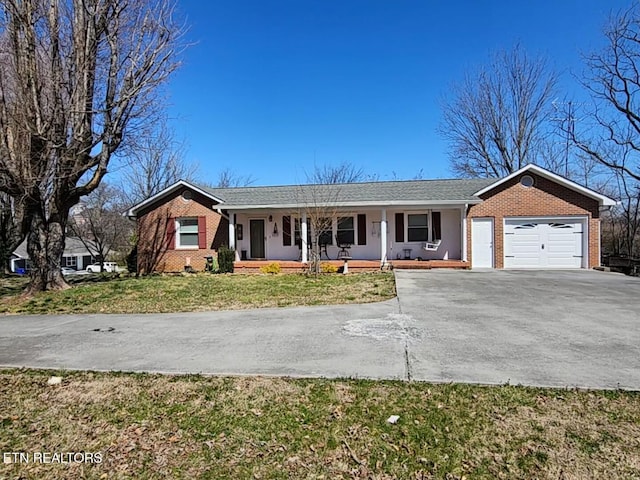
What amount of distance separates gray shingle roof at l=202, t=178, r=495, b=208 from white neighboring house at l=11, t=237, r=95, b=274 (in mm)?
24184

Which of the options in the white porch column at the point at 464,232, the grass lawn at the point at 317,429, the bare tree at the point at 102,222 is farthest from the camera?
the bare tree at the point at 102,222

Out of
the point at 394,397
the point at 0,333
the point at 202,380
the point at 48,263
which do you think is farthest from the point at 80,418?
the point at 48,263

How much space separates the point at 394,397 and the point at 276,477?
146 centimetres

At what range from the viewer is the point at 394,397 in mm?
3713

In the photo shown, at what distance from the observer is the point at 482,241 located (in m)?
16.5

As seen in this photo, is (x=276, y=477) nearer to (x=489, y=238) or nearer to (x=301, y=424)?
(x=301, y=424)

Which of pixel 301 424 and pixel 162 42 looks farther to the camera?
pixel 162 42

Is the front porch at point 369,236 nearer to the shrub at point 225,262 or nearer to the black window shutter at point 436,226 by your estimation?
the black window shutter at point 436,226

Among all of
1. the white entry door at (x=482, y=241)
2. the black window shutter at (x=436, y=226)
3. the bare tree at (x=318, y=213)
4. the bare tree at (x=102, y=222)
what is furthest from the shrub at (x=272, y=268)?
the bare tree at (x=102, y=222)

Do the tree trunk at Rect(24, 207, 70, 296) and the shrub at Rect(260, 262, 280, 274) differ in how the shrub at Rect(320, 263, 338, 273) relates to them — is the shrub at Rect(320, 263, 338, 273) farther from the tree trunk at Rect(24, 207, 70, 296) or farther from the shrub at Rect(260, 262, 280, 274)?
the tree trunk at Rect(24, 207, 70, 296)

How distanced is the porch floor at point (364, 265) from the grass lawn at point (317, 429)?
11968mm

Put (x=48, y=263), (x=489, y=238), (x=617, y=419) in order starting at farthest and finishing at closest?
(x=489, y=238)
(x=48, y=263)
(x=617, y=419)

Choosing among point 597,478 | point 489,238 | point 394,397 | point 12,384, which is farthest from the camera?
point 489,238

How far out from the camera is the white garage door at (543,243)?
15.9 metres
